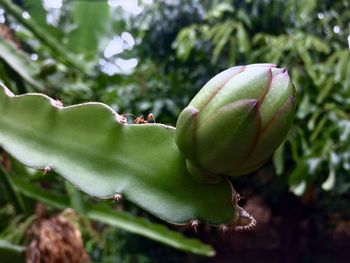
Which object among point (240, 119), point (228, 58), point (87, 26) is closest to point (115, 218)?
point (240, 119)

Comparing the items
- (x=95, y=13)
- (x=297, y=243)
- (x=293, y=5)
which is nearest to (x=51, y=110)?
(x=293, y=5)

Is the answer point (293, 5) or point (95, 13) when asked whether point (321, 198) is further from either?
point (95, 13)

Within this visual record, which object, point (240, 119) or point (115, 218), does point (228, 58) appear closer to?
point (115, 218)

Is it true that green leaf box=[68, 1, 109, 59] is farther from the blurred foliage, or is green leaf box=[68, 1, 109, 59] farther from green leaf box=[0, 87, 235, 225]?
green leaf box=[0, 87, 235, 225]

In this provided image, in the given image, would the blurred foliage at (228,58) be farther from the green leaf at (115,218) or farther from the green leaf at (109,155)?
the green leaf at (109,155)

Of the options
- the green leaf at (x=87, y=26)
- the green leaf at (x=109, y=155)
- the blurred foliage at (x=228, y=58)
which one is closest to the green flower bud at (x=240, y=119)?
the green leaf at (x=109, y=155)

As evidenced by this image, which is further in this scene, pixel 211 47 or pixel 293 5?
pixel 211 47

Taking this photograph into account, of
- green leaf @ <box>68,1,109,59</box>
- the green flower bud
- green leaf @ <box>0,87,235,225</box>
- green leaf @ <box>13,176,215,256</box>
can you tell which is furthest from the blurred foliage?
the green flower bud
